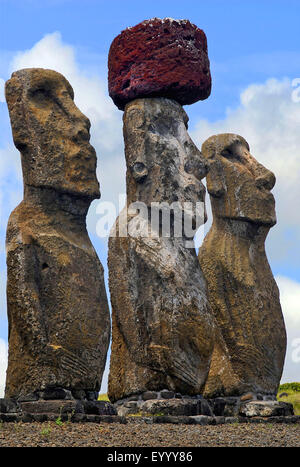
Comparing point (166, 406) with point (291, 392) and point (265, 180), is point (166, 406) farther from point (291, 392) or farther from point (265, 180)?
point (291, 392)

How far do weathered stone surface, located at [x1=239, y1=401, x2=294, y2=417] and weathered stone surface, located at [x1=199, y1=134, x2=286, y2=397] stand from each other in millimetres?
477

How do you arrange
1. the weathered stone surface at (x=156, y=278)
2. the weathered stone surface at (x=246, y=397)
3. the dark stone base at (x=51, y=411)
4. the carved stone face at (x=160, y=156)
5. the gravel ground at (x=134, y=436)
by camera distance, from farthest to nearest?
the weathered stone surface at (x=246, y=397)
the carved stone face at (x=160, y=156)
the weathered stone surface at (x=156, y=278)
the dark stone base at (x=51, y=411)
the gravel ground at (x=134, y=436)

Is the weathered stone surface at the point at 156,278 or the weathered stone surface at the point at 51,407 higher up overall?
the weathered stone surface at the point at 156,278

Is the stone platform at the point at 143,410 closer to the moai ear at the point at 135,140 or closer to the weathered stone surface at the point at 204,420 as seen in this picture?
the weathered stone surface at the point at 204,420

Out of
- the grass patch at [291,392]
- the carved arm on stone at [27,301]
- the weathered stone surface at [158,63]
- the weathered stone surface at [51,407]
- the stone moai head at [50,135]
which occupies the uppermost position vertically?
the weathered stone surface at [158,63]

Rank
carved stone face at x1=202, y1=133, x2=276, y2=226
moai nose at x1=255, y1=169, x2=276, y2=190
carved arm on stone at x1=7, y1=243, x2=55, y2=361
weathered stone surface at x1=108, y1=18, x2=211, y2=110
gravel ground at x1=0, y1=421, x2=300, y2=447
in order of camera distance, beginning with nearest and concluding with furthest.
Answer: gravel ground at x1=0, y1=421, x2=300, y2=447, carved arm on stone at x1=7, y1=243, x2=55, y2=361, weathered stone surface at x1=108, y1=18, x2=211, y2=110, carved stone face at x1=202, y1=133, x2=276, y2=226, moai nose at x1=255, y1=169, x2=276, y2=190

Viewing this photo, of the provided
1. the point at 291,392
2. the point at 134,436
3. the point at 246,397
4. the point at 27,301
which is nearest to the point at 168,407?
the point at 134,436

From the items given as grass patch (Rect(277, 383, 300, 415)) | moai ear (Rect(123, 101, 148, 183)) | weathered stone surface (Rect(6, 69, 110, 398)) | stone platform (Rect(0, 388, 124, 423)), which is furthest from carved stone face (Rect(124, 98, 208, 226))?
grass patch (Rect(277, 383, 300, 415))

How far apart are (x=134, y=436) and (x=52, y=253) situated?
8.66 ft

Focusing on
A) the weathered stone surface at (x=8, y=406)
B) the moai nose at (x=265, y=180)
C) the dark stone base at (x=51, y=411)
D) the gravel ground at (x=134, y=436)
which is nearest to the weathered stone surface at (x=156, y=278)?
the gravel ground at (x=134, y=436)

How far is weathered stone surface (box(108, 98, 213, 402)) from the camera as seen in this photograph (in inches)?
473

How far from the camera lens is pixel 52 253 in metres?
11.1

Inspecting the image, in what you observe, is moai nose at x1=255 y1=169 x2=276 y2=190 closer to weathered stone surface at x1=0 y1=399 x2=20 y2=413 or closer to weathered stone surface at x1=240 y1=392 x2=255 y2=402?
weathered stone surface at x1=240 y1=392 x2=255 y2=402

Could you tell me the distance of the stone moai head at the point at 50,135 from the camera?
11.5 m
